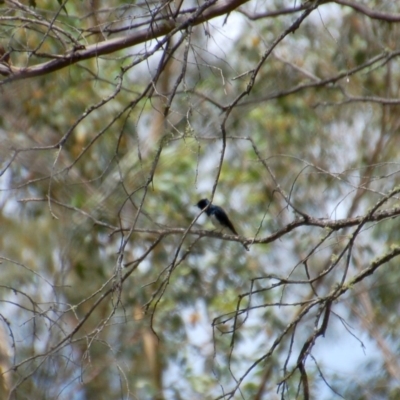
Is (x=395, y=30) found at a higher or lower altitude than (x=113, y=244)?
higher

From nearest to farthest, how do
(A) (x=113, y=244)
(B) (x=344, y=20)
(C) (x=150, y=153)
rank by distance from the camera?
1. (C) (x=150, y=153)
2. (A) (x=113, y=244)
3. (B) (x=344, y=20)

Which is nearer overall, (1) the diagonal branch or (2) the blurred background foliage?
(1) the diagonal branch

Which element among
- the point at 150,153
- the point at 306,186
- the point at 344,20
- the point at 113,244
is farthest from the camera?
the point at 306,186

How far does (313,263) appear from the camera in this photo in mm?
11422

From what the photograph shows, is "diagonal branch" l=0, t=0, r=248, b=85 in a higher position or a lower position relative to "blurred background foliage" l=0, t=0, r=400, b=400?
lower

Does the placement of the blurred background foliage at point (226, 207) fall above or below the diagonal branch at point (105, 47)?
above

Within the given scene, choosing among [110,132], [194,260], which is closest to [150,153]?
[110,132]

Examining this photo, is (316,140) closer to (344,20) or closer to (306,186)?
(306,186)

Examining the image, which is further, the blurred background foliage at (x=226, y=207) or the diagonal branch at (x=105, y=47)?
the blurred background foliage at (x=226, y=207)

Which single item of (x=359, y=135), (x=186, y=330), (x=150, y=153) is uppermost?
(x=359, y=135)

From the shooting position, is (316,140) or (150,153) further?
(316,140)

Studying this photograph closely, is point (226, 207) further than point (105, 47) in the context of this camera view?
Yes

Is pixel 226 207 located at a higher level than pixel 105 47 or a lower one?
higher

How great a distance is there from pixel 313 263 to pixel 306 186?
107 centimetres
